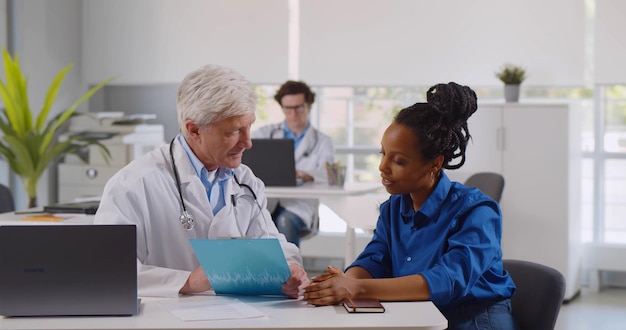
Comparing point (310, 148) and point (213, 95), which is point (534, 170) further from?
point (213, 95)

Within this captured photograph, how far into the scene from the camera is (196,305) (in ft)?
7.76

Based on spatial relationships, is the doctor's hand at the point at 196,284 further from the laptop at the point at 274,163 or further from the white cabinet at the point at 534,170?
the white cabinet at the point at 534,170

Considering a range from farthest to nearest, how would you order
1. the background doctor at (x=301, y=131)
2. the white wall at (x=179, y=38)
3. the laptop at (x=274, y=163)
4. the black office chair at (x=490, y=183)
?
the white wall at (x=179, y=38)
the background doctor at (x=301, y=131)
the laptop at (x=274, y=163)
the black office chair at (x=490, y=183)

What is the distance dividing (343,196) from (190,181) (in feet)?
8.36

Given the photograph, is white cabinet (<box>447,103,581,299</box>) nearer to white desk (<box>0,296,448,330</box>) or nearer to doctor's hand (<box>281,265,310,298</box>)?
doctor's hand (<box>281,265,310,298</box>)

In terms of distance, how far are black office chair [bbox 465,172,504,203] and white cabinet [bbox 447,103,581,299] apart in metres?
0.87

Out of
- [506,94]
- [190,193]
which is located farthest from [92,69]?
[190,193]

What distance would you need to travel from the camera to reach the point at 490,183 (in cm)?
513

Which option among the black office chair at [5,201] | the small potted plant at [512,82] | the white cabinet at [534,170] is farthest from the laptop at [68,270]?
the small potted plant at [512,82]

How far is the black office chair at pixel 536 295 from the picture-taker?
252cm

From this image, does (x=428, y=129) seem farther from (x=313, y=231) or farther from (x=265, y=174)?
(x=313, y=231)

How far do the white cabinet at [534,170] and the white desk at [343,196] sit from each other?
0.97 metres

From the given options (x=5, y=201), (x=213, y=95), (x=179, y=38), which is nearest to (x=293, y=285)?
(x=213, y=95)

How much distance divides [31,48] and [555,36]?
12.7 ft
